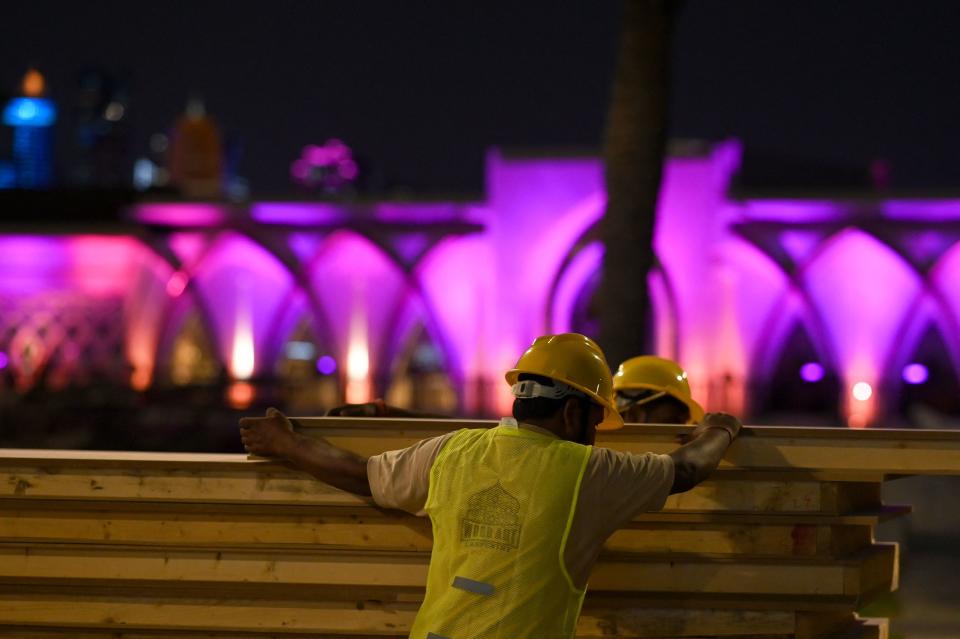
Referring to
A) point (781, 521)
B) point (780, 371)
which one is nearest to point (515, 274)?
point (780, 371)

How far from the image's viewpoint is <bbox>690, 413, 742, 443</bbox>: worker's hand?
4234 millimetres

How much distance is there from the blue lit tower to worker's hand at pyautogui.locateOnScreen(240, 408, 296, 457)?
72610 millimetres

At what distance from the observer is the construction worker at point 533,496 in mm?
3543

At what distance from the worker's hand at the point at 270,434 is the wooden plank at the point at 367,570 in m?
0.49

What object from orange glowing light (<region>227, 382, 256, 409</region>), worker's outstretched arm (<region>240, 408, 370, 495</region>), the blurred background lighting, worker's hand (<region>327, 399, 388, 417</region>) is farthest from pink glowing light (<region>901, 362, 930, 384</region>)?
worker's outstretched arm (<region>240, 408, 370, 495</region>)

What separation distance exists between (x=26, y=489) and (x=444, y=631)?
212 cm

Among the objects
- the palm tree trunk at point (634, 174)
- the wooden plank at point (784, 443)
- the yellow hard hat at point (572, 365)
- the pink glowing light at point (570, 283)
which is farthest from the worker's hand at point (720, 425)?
the pink glowing light at point (570, 283)

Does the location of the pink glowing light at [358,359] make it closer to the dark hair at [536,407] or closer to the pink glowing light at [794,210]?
the pink glowing light at [794,210]

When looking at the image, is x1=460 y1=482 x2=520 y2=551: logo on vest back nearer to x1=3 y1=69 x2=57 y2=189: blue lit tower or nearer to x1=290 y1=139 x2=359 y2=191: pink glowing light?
x1=290 y1=139 x2=359 y2=191: pink glowing light

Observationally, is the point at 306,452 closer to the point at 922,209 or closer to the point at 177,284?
the point at 922,209

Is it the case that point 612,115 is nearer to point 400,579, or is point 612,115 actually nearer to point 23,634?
point 400,579

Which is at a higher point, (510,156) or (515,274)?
(510,156)

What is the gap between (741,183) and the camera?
40812mm

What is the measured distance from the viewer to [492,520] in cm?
360
